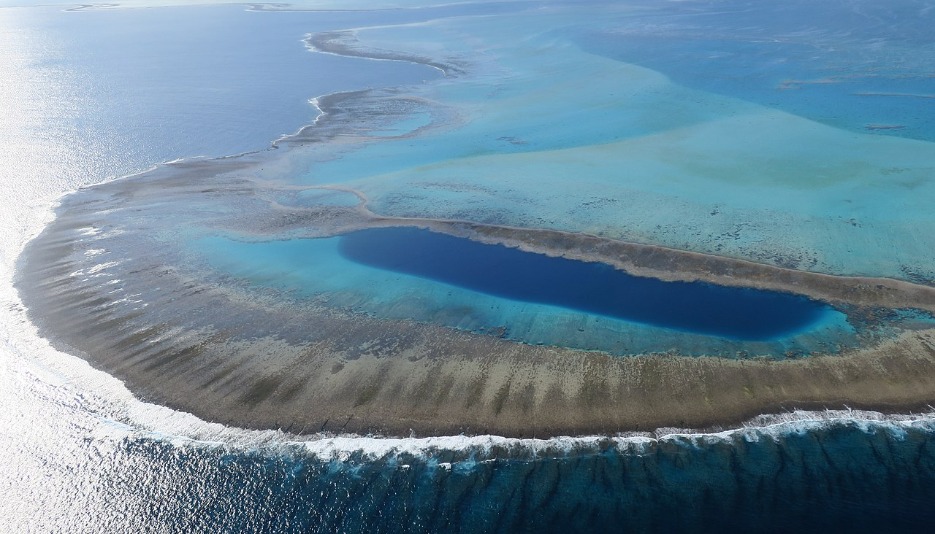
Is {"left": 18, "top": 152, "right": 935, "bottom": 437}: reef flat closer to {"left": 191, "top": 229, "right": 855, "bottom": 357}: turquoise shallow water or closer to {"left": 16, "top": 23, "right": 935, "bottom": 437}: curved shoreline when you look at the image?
{"left": 16, "top": 23, "right": 935, "bottom": 437}: curved shoreline

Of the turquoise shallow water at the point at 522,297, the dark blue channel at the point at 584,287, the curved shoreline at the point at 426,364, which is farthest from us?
the dark blue channel at the point at 584,287

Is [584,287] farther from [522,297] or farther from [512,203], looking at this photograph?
[512,203]

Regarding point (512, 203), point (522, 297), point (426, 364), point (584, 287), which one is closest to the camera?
point (426, 364)

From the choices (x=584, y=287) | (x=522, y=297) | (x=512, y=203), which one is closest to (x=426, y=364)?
(x=522, y=297)

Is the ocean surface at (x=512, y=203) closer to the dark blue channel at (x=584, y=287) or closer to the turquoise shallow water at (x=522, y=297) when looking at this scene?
the turquoise shallow water at (x=522, y=297)

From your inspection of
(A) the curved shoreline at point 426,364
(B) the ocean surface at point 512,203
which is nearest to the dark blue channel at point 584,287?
(B) the ocean surface at point 512,203

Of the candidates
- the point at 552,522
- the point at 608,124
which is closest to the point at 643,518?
the point at 552,522

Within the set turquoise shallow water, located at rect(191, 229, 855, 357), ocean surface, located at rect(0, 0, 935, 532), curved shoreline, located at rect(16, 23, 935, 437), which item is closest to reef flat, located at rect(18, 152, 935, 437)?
curved shoreline, located at rect(16, 23, 935, 437)
